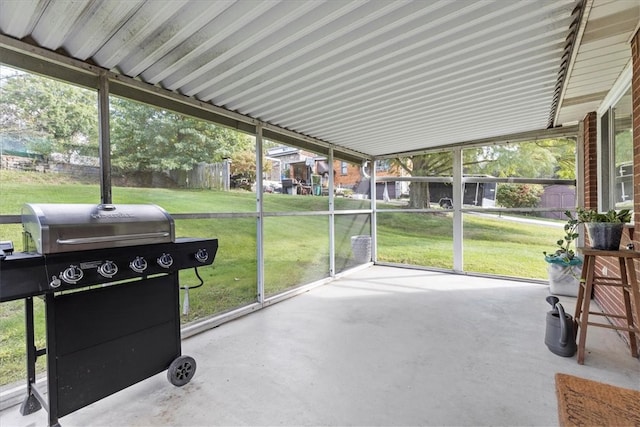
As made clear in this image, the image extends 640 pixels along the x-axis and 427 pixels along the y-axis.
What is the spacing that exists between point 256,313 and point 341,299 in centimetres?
129

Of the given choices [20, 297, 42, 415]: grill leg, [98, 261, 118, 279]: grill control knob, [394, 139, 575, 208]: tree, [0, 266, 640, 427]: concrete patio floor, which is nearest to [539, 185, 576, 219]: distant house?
[394, 139, 575, 208]: tree

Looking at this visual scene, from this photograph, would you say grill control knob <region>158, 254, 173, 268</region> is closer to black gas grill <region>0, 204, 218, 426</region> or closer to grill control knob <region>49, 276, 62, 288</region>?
black gas grill <region>0, 204, 218, 426</region>

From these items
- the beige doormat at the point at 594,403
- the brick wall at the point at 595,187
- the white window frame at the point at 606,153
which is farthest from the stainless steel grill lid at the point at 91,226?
the white window frame at the point at 606,153

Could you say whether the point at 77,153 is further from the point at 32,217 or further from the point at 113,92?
the point at 32,217

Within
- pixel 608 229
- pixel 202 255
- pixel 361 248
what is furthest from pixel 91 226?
pixel 361 248

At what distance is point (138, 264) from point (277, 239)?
2.52m

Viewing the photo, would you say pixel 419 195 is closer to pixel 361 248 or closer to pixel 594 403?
pixel 361 248

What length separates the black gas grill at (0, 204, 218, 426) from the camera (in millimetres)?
1538

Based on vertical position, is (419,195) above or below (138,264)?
above

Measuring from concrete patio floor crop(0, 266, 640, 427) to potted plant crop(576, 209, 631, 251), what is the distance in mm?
1005

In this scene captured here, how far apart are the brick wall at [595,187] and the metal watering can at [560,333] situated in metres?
0.45

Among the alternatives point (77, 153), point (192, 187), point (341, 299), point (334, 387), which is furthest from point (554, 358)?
point (77, 153)

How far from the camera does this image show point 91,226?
5.63 feet

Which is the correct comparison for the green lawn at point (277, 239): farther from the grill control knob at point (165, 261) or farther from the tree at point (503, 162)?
the grill control knob at point (165, 261)
